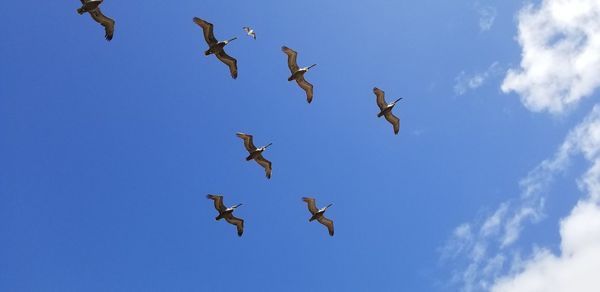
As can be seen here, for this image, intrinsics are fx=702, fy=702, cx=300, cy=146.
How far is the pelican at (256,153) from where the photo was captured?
5694 cm

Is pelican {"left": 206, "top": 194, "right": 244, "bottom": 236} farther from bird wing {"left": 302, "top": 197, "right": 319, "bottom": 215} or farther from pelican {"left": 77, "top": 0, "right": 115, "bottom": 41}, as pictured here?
pelican {"left": 77, "top": 0, "right": 115, "bottom": 41}

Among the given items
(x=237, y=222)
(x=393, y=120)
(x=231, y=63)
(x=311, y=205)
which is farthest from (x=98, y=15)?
(x=393, y=120)

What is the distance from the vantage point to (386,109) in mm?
58250

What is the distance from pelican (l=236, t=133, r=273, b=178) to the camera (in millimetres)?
56938

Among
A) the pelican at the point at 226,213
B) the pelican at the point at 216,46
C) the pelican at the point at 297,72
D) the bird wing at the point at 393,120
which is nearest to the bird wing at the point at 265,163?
the pelican at the point at 226,213

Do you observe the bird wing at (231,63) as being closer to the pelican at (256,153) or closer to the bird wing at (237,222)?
the pelican at (256,153)

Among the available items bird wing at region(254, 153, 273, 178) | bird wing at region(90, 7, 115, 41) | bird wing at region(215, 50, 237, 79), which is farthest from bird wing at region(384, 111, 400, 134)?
bird wing at region(90, 7, 115, 41)

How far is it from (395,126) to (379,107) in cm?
258

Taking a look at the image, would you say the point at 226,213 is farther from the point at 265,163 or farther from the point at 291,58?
the point at 291,58

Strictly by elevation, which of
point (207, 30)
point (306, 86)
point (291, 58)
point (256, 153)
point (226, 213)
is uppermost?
point (306, 86)

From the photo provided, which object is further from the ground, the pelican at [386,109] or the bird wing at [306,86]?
the bird wing at [306,86]

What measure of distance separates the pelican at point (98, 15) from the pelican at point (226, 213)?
48.8ft

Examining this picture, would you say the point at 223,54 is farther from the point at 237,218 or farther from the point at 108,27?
the point at 237,218

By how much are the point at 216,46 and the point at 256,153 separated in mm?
9890
